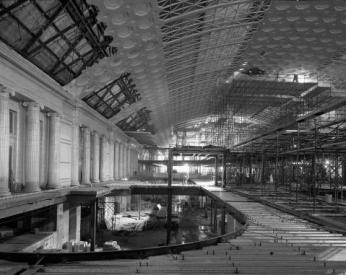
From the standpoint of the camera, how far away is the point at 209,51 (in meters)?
36.1

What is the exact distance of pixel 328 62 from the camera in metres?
40.2

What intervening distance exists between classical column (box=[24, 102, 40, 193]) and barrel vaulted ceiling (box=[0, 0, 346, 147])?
3338mm

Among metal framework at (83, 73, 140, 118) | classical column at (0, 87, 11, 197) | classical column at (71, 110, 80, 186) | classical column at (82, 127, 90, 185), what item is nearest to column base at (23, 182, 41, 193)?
classical column at (0, 87, 11, 197)

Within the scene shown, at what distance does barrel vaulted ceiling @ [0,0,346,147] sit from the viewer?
2455 centimetres

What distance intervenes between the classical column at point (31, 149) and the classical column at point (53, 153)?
3.18m

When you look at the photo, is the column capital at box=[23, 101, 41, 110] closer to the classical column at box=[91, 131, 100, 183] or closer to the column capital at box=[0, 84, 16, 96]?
the column capital at box=[0, 84, 16, 96]

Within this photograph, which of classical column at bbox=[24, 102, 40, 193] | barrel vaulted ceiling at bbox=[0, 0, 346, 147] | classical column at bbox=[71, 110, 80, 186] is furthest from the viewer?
classical column at bbox=[71, 110, 80, 186]

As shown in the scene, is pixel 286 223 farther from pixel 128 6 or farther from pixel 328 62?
pixel 328 62

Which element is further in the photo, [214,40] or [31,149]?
[214,40]

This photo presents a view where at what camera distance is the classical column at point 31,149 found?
2428cm

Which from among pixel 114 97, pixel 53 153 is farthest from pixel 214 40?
pixel 53 153

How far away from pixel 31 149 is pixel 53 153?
12.0ft

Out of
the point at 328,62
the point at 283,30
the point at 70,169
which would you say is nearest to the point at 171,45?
the point at 283,30

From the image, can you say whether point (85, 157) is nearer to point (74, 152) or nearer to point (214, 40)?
point (74, 152)
